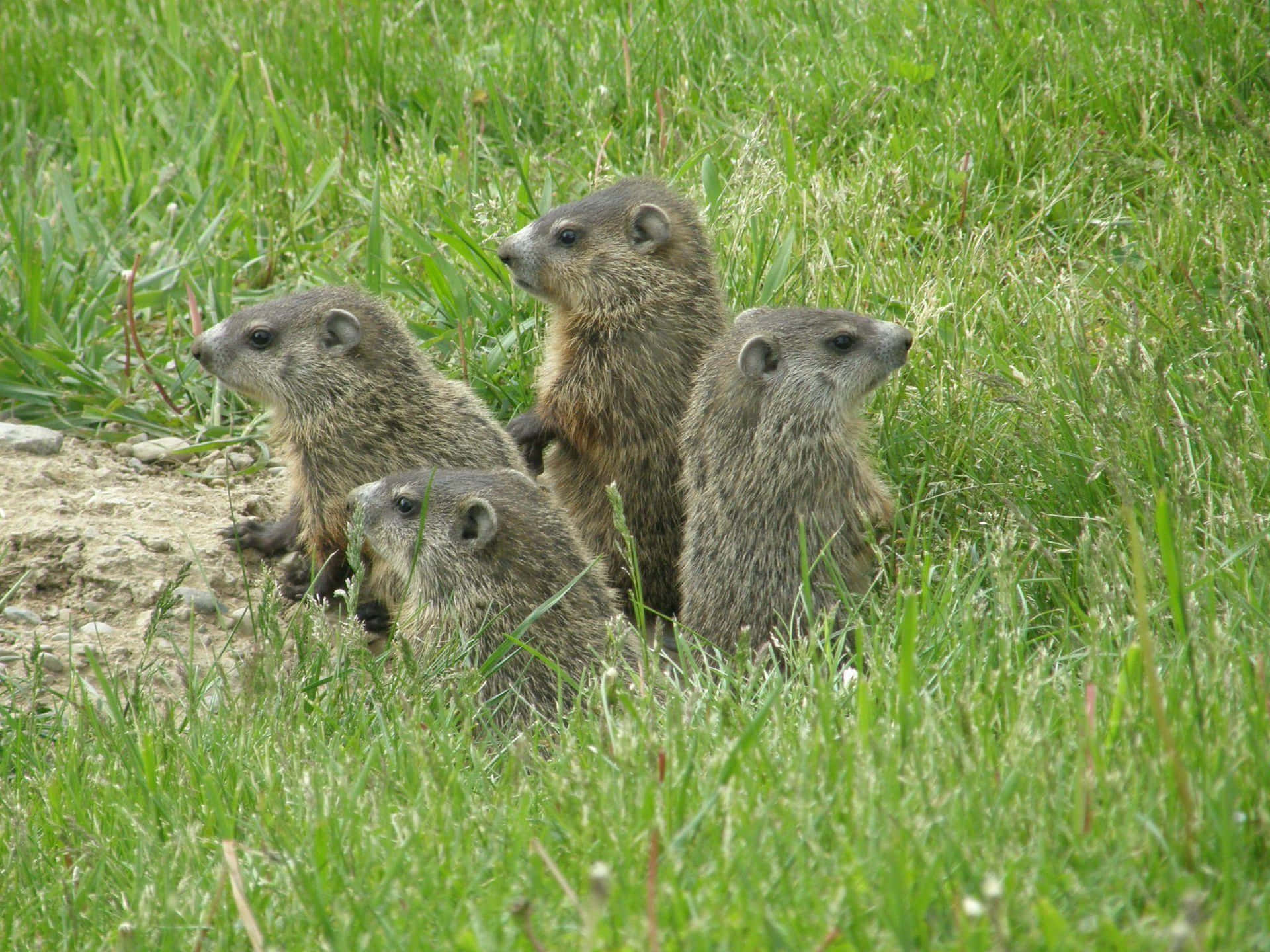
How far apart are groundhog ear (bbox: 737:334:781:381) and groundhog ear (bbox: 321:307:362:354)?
153 cm

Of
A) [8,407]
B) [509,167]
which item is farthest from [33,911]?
[509,167]

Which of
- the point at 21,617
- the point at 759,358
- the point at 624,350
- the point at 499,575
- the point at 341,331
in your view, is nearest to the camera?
the point at 499,575

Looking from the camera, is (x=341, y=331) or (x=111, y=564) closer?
(x=111, y=564)

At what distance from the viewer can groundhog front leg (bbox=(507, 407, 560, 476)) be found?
5797mm

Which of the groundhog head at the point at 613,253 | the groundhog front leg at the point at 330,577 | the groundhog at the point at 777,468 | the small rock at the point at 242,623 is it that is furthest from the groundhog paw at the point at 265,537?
the groundhog at the point at 777,468

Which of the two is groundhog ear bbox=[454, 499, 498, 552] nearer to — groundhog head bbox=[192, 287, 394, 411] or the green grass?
the green grass

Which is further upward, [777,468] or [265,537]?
[777,468]

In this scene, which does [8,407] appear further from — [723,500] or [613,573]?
[723,500]

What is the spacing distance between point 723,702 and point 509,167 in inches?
182

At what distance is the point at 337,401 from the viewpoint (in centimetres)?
554

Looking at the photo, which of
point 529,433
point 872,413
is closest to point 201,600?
point 529,433

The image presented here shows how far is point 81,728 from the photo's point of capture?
3660 mm

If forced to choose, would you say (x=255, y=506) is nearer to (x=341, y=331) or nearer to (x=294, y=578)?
(x=294, y=578)

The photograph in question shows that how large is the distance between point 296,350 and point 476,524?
1.33 meters
